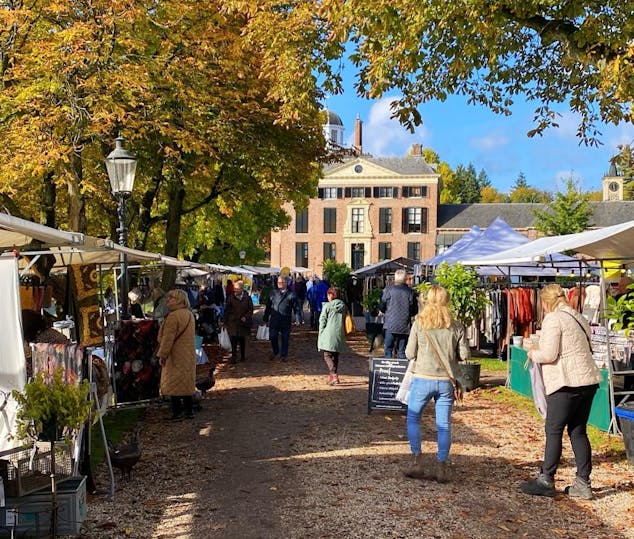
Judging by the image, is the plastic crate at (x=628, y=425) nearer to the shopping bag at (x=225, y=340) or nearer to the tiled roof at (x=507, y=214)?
the shopping bag at (x=225, y=340)

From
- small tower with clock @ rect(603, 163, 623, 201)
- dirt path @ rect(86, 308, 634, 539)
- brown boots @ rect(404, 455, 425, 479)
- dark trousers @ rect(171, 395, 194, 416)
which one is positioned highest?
small tower with clock @ rect(603, 163, 623, 201)

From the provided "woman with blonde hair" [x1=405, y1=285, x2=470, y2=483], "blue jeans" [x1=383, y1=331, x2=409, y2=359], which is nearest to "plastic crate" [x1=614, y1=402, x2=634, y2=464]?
"woman with blonde hair" [x1=405, y1=285, x2=470, y2=483]

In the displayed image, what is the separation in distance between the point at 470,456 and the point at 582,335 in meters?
2.15

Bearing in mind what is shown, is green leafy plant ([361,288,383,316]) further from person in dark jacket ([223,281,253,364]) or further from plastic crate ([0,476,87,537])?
plastic crate ([0,476,87,537])

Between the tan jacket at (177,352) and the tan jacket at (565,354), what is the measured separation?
4530 millimetres

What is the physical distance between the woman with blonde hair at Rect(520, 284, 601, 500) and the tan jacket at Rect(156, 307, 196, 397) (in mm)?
4499

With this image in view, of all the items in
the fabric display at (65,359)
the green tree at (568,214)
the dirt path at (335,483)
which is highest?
the green tree at (568,214)

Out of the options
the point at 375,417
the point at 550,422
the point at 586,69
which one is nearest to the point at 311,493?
the point at 550,422

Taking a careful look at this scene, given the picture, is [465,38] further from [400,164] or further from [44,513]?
[400,164]

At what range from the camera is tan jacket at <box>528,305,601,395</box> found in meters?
5.99

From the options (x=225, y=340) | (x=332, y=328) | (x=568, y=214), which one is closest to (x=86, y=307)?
(x=332, y=328)

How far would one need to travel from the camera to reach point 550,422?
6.12 meters

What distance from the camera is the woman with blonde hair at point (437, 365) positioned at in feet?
21.6

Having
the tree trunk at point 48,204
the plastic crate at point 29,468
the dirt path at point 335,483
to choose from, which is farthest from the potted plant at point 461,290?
the tree trunk at point 48,204
